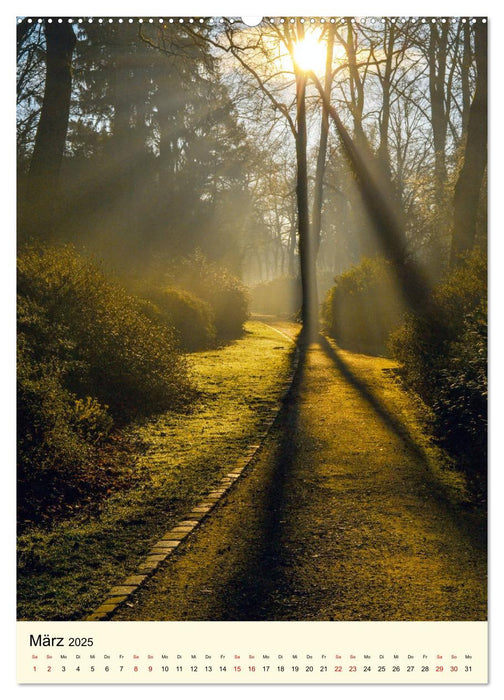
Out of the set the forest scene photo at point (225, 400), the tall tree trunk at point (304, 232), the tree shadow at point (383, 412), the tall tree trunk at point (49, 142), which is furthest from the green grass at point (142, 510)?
the tall tree trunk at point (304, 232)

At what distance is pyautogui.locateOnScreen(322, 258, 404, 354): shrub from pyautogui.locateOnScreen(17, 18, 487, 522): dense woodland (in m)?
0.10

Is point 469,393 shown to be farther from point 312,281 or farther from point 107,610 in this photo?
point 312,281

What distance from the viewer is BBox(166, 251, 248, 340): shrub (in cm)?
2602

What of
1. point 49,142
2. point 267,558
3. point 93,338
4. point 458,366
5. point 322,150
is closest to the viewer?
point 267,558

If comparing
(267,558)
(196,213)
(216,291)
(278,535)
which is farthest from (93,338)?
(196,213)

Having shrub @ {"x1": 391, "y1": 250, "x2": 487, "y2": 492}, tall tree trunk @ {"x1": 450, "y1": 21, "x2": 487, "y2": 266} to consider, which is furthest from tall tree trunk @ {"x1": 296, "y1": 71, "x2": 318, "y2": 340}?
shrub @ {"x1": 391, "y1": 250, "x2": 487, "y2": 492}

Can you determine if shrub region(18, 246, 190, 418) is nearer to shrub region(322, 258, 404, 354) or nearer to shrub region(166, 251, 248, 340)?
shrub region(322, 258, 404, 354)

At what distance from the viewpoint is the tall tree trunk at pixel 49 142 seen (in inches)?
536

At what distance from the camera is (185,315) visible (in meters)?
21.1

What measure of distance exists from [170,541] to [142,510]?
3.07 feet

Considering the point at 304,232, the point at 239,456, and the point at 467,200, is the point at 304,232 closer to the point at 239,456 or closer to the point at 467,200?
the point at 467,200

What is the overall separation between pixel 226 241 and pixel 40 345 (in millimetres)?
31237

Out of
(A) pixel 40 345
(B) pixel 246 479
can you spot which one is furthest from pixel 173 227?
(B) pixel 246 479

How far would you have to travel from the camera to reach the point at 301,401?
1154 cm
